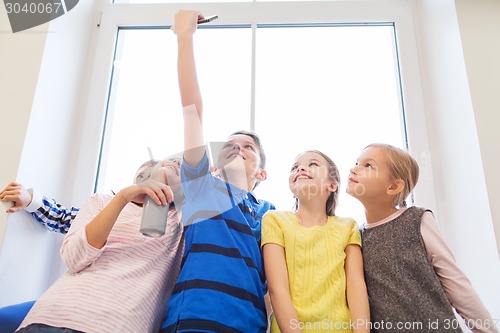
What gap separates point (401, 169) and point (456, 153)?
1.01 feet

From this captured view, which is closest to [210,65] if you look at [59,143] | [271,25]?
[271,25]

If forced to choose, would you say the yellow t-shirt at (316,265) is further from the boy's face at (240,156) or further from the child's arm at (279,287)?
the boy's face at (240,156)

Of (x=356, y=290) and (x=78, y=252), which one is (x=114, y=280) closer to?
(x=78, y=252)

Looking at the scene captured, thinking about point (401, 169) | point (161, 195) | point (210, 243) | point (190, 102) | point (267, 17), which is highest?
point (267, 17)

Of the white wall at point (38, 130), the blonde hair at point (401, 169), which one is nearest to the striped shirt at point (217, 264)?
the blonde hair at point (401, 169)

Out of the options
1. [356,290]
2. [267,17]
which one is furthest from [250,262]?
[267,17]

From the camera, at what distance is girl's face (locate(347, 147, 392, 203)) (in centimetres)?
107

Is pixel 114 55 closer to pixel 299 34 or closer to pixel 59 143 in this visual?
pixel 59 143

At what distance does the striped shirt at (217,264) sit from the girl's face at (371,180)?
0.92 ft

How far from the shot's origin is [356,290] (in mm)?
934

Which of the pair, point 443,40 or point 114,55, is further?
point 114,55

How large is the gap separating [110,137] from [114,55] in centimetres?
34

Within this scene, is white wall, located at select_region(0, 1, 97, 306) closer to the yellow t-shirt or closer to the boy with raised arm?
the boy with raised arm

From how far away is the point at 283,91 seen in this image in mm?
1560
